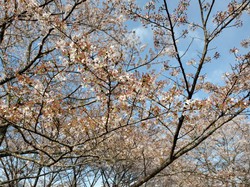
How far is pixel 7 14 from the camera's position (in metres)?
5.70

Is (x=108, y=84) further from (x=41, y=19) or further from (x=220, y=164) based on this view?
(x=220, y=164)

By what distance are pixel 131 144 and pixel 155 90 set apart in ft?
14.3

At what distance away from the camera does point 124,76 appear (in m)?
3.54

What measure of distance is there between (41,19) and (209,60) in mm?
2906

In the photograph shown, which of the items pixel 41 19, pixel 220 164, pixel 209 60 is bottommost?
pixel 209 60

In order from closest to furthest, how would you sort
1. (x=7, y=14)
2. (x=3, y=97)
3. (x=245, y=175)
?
(x=7, y=14), (x=3, y=97), (x=245, y=175)

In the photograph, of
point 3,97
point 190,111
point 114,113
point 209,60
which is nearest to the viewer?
point 190,111

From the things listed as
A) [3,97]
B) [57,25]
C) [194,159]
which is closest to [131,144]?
[3,97]

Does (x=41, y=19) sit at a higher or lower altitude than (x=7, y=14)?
lower

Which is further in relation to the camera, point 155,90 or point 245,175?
point 245,175

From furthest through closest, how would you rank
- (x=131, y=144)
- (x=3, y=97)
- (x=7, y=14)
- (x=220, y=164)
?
(x=220, y=164), (x=131, y=144), (x=3, y=97), (x=7, y=14)

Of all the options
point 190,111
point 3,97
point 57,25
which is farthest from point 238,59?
point 3,97

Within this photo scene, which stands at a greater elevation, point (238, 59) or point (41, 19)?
point (41, 19)

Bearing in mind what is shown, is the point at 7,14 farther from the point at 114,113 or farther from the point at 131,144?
the point at 131,144
